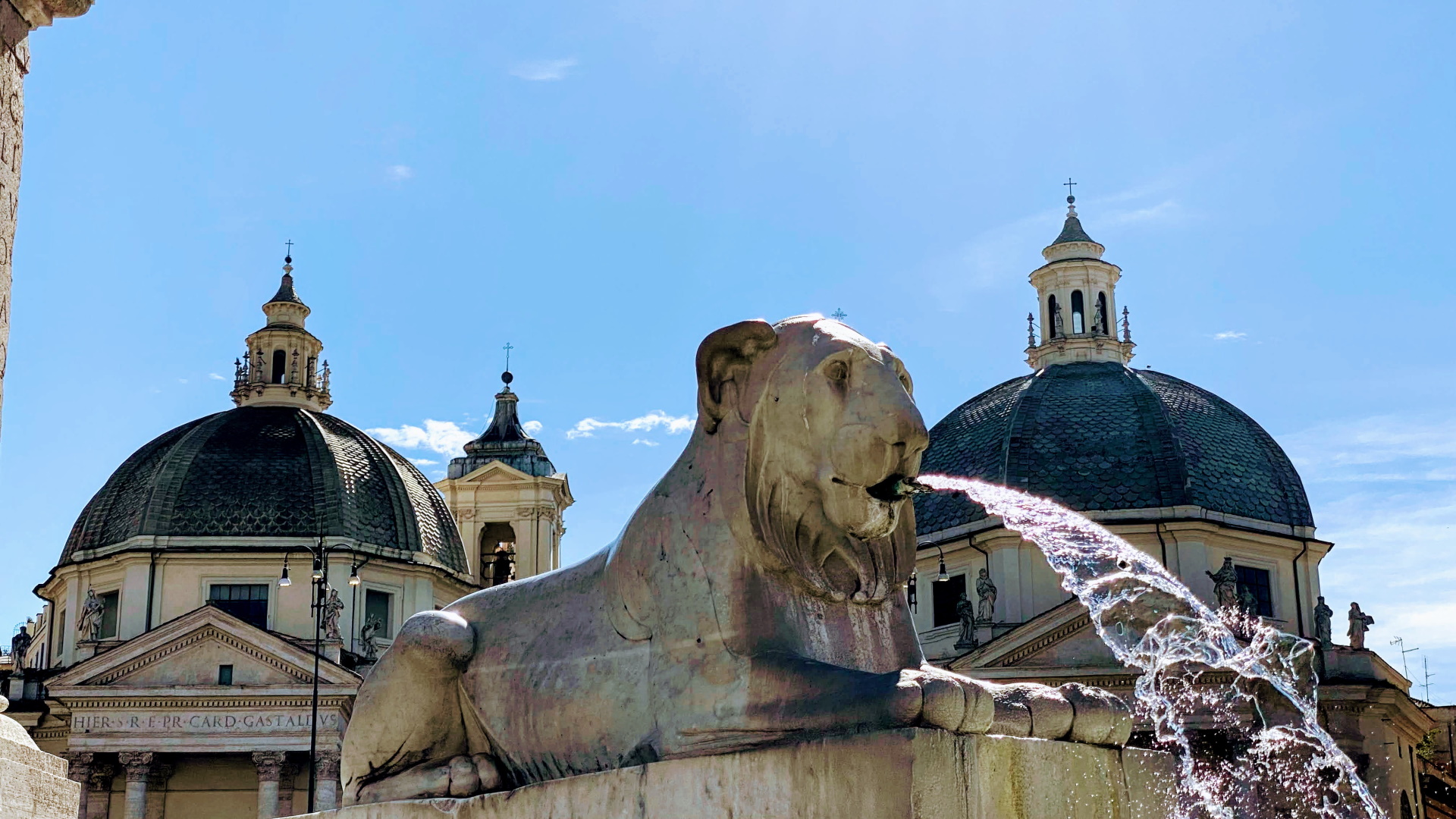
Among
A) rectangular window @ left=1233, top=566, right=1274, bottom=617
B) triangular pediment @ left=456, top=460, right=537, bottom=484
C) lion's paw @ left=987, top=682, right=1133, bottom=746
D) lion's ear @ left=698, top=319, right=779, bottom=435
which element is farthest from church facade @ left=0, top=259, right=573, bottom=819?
lion's paw @ left=987, top=682, right=1133, bottom=746

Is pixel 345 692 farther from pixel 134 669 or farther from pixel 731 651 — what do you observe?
pixel 731 651

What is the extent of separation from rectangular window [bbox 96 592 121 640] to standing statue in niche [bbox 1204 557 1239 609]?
3359 cm

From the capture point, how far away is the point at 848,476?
18.2ft

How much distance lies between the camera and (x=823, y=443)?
18.3ft

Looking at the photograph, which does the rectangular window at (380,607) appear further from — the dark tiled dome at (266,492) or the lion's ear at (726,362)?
the lion's ear at (726,362)

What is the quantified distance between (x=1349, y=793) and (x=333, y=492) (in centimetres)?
3490

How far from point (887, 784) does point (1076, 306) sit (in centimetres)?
6134

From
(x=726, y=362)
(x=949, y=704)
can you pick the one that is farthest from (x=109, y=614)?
(x=949, y=704)

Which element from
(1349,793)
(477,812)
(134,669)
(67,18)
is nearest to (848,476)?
(477,812)

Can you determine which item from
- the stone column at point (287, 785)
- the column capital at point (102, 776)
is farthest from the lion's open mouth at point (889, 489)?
the column capital at point (102, 776)

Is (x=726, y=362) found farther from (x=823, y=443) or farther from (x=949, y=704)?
(x=949, y=704)

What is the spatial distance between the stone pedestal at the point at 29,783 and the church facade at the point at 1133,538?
4243 centimetres

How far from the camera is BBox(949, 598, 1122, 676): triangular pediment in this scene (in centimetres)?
5116

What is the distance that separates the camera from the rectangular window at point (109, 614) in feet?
192
